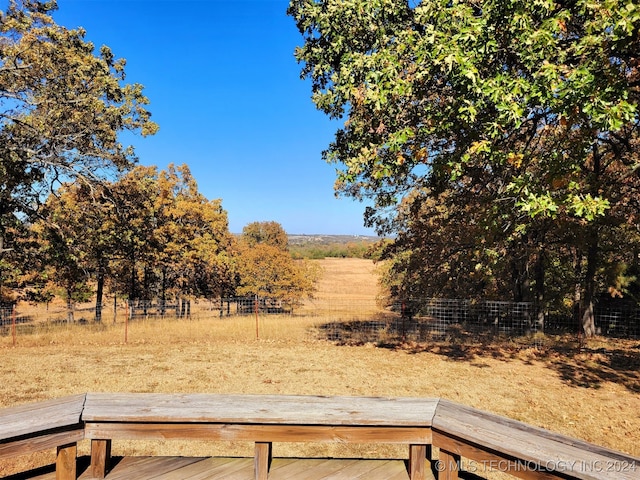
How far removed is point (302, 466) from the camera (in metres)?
2.86

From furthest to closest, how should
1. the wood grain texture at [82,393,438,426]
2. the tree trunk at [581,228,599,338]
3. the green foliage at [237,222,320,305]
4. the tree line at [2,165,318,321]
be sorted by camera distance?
the green foliage at [237,222,320,305] < the tree line at [2,165,318,321] < the tree trunk at [581,228,599,338] < the wood grain texture at [82,393,438,426]

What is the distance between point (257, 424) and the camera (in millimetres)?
2568

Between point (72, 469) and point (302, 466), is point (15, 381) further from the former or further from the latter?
point (302, 466)

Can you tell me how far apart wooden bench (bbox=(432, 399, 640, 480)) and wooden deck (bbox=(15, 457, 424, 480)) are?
1.54 ft

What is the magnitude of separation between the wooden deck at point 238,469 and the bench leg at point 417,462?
0.12m

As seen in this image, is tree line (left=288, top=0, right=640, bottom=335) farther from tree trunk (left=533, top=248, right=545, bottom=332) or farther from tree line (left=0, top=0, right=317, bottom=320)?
tree line (left=0, top=0, right=317, bottom=320)

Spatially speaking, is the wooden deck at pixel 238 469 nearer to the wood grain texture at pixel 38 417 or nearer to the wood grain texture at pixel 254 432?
the wood grain texture at pixel 254 432

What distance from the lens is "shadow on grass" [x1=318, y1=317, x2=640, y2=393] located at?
30.8ft

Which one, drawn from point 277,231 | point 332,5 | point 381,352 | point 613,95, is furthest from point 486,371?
point 277,231

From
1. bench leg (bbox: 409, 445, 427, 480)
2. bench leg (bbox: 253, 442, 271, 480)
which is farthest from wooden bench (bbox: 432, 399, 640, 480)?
bench leg (bbox: 253, 442, 271, 480)

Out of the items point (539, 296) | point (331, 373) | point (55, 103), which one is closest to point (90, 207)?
point (55, 103)

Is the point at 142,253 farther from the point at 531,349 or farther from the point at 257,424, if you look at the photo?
the point at 257,424

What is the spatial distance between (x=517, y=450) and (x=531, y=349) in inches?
452

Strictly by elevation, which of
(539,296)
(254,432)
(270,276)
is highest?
(270,276)
